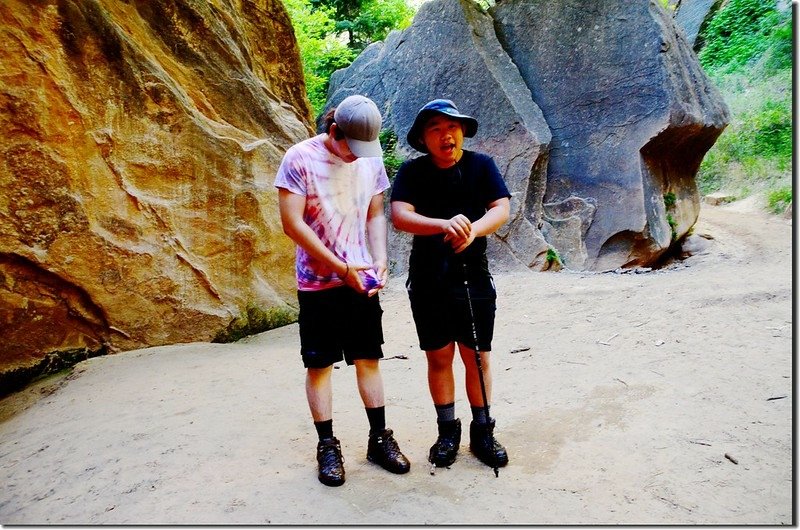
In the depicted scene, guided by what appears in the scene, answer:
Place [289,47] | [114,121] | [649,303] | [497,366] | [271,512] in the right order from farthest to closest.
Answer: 1. [289,47]
2. [649,303]
3. [114,121]
4. [497,366]
5. [271,512]

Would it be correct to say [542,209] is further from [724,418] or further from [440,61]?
[724,418]

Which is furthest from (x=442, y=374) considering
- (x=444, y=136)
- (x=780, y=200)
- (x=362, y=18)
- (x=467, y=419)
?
(x=362, y=18)

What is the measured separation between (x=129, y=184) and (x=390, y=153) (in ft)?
16.3

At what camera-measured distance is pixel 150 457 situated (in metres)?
2.68

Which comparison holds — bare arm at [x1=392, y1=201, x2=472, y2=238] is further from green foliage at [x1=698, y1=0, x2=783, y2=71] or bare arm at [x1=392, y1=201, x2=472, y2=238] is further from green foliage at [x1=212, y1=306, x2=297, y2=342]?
green foliage at [x1=698, y1=0, x2=783, y2=71]

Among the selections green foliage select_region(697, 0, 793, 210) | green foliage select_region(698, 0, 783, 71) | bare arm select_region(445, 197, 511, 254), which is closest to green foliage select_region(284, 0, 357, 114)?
green foliage select_region(697, 0, 793, 210)

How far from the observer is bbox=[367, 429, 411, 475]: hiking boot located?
2406mm

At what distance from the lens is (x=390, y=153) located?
898 cm

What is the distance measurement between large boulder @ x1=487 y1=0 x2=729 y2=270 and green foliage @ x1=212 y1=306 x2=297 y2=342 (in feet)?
14.6

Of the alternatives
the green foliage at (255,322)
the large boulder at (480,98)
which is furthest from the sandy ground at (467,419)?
the large boulder at (480,98)

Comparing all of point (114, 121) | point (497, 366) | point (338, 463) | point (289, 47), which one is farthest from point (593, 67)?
point (338, 463)

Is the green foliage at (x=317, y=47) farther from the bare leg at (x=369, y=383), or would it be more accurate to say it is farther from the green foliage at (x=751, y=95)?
the bare leg at (x=369, y=383)

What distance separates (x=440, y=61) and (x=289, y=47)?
8.54 feet

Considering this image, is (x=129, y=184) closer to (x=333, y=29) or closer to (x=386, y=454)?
(x=386, y=454)
